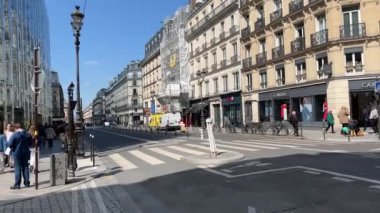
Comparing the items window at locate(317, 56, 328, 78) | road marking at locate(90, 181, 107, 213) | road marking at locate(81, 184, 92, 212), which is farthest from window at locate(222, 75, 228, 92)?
road marking at locate(81, 184, 92, 212)

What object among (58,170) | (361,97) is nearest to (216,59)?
(361,97)

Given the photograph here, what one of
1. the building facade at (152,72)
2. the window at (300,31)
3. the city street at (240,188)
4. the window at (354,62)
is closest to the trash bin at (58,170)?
the city street at (240,188)

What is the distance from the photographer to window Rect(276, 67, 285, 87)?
3722cm

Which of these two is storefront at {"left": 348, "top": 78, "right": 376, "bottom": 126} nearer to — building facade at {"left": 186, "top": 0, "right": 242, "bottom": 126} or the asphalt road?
building facade at {"left": 186, "top": 0, "right": 242, "bottom": 126}

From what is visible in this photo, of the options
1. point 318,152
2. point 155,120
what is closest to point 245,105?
point 155,120

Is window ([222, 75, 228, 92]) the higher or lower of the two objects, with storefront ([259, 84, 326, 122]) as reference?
higher

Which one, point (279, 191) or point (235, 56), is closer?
point (279, 191)

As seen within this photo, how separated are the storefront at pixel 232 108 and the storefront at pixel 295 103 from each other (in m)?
4.68

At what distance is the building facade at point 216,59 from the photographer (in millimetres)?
46781

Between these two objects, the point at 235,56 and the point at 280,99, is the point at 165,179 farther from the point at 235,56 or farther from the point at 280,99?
the point at 235,56

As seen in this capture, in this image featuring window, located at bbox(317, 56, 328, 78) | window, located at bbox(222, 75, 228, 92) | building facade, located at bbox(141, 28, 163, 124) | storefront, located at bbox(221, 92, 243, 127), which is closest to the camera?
window, located at bbox(317, 56, 328, 78)

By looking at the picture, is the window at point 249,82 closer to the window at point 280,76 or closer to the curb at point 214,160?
the window at point 280,76

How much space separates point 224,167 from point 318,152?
13.5ft

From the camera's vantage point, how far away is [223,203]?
797cm
